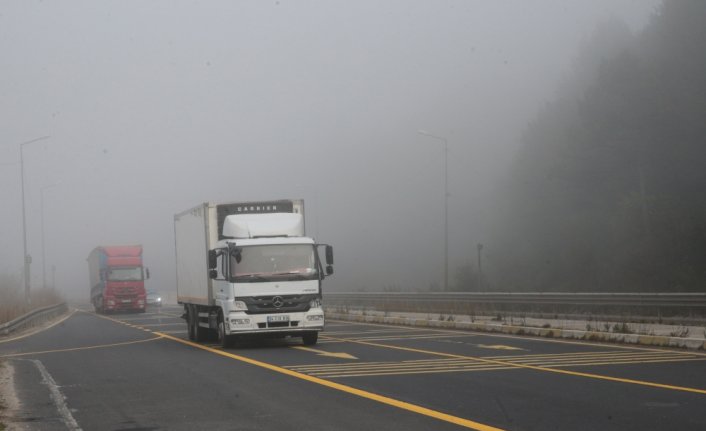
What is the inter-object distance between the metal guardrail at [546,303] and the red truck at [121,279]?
15.4 metres

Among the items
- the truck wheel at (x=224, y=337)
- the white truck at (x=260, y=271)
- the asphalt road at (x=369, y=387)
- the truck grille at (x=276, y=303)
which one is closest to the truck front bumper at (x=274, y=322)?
the white truck at (x=260, y=271)

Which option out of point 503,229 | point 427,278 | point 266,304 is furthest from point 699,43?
point 266,304

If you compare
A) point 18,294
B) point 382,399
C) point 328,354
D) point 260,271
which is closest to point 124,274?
point 18,294

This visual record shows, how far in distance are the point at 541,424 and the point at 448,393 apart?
108 inches

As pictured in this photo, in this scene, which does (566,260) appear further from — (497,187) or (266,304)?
(266,304)

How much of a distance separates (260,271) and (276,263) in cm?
46

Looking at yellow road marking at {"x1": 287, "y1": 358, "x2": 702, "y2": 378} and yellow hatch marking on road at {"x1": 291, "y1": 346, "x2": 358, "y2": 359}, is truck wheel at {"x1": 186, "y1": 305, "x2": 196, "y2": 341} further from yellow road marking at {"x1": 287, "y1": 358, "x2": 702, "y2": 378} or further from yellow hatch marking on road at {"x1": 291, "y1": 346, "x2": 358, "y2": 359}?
yellow road marking at {"x1": 287, "y1": 358, "x2": 702, "y2": 378}

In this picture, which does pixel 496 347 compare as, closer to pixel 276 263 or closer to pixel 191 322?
pixel 276 263

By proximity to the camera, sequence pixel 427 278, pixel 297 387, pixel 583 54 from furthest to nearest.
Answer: pixel 427 278, pixel 583 54, pixel 297 387

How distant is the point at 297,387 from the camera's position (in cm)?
1355

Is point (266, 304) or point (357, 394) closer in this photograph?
point (357, 394)

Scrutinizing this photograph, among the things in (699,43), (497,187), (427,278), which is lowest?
(427,278)

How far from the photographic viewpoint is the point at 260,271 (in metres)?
22.3

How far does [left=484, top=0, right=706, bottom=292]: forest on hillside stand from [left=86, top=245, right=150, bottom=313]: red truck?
784 inches
